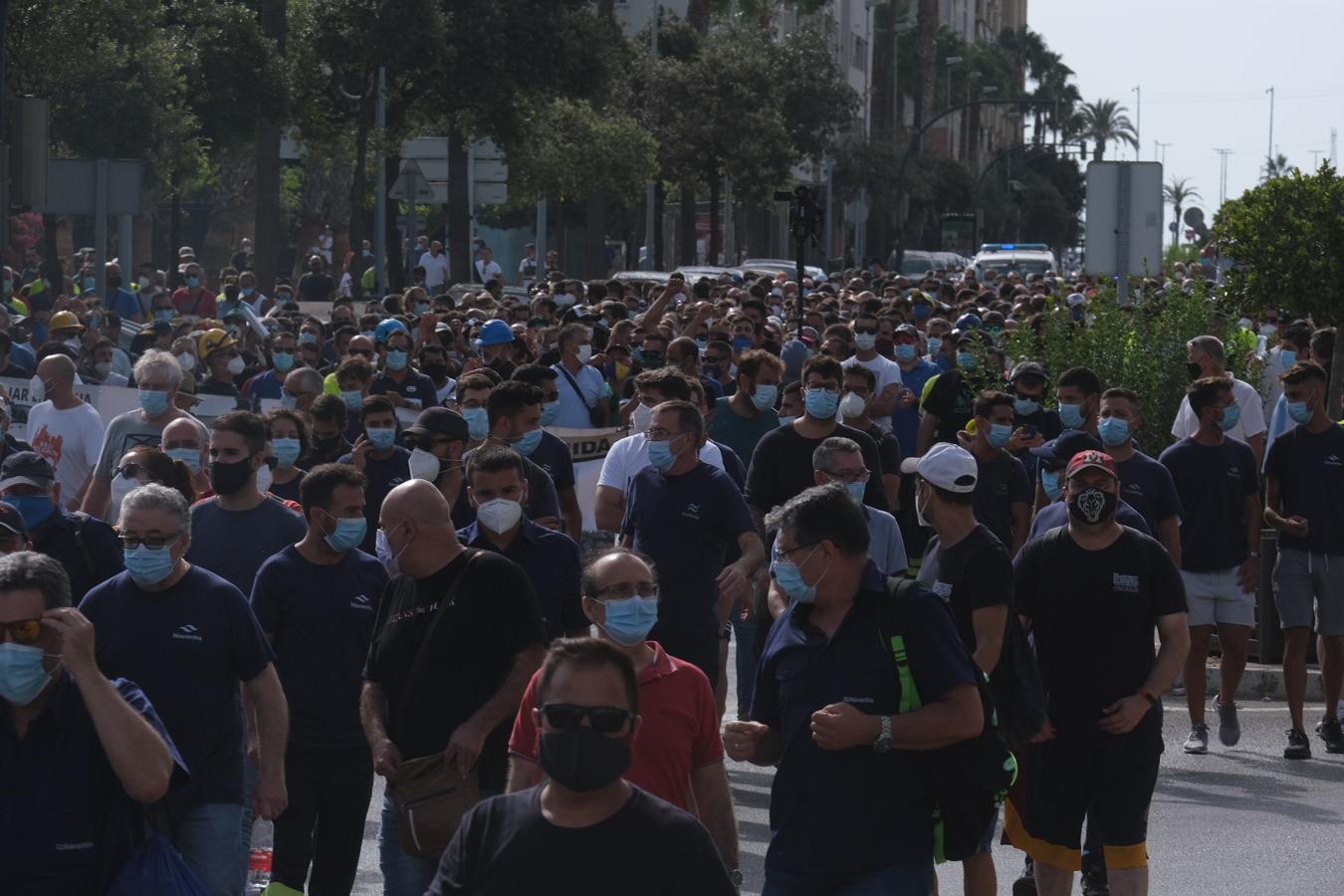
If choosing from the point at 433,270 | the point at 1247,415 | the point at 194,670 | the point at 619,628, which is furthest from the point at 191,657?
the point at 433,270

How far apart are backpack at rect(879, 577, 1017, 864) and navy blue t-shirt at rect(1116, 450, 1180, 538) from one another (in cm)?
421

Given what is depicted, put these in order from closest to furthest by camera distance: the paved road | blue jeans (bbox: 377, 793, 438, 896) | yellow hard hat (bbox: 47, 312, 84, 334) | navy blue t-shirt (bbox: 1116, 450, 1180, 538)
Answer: blue jeans (bbox: 377, 793, 438, 896) < the paved road < navy blue t-shirt (bbox: 1116, 450, 1180, 538) < yellow hard hat (bbox: 47, 312, 84, 334)

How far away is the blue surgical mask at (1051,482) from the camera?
990cm

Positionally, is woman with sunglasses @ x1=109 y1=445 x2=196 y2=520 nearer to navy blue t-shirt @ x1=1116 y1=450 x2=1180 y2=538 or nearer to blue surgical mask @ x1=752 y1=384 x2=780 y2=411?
blue surgical mask @ x1=752 y1=384 x2=780 y2=411

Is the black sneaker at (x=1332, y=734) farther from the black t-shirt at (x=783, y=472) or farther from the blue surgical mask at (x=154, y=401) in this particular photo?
the blue surgical mask at (x=154, y=401)

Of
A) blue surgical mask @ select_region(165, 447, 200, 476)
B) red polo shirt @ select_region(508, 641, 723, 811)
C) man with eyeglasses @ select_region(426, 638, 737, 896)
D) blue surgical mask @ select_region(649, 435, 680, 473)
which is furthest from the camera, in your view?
blue surgical mask @ select_region(165, 447, 200, 476)

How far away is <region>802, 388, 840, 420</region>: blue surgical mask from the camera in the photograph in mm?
10008

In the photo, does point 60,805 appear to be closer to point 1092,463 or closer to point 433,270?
point 1092,463

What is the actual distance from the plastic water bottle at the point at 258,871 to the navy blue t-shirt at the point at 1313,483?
564cm

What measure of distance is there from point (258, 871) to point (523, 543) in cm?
165

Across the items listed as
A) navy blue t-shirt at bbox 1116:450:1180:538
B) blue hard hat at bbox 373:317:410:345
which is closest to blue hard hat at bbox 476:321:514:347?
blue hard hat at bbox 373:317:410:345

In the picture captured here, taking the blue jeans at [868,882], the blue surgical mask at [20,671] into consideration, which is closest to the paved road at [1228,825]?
the blue jeans at [868,882]

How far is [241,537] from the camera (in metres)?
7.72

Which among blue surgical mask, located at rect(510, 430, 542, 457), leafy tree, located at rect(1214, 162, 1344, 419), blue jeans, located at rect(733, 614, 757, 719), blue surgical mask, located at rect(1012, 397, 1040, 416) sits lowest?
blue jeans, located at rect(733, 614, 757, 719)
